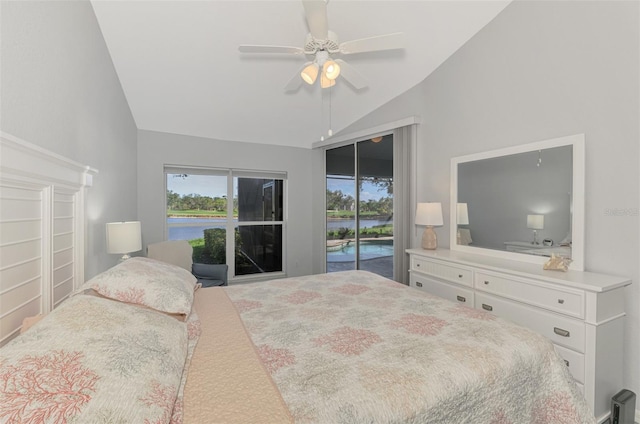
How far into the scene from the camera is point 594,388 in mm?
1776

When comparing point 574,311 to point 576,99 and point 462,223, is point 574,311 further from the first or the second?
point 576,99

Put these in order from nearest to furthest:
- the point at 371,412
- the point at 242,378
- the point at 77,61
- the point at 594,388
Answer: the point at 371,412
the point at 242,378
the point at 594,388
the point at 77,61

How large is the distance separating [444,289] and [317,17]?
243cm

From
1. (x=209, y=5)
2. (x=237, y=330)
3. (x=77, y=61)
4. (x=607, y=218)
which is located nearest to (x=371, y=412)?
(x=237, y=330)

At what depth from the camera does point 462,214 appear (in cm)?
302

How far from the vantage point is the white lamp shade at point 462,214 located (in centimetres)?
298

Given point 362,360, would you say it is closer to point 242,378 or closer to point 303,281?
point 242,378

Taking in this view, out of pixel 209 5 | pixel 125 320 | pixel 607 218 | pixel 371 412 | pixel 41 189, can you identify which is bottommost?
pixel 371 412

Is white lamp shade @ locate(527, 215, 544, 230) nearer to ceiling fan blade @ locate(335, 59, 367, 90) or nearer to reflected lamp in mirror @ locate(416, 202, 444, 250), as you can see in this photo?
reflected lamp in mirror @ locate(416, 202, 444, 250)

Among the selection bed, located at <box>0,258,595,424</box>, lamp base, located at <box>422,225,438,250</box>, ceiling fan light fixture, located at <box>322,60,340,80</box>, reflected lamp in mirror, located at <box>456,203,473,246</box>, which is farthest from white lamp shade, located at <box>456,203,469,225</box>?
ceiling fan light fixture, located at <box>322,60,340,80</box>

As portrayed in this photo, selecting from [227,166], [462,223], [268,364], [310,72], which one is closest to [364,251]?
[462,223]

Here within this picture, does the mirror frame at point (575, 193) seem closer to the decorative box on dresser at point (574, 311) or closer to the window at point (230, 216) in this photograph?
the decorative box on dresser at point (574, 311)

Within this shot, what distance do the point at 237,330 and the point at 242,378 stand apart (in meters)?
0.45

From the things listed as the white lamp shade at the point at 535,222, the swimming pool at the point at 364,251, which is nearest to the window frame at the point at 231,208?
the swimming pool at the point at 364,251
